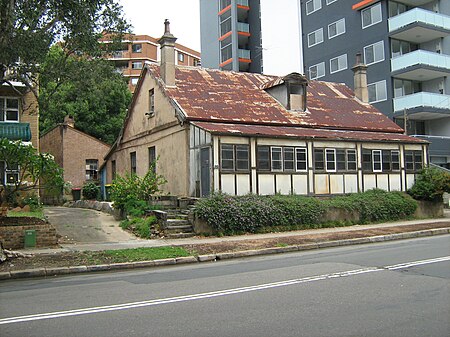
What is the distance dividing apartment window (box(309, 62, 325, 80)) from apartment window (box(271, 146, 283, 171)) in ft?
78.3

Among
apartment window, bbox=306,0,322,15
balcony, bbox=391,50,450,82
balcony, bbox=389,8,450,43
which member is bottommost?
balcony, bbox=391,50,450,82

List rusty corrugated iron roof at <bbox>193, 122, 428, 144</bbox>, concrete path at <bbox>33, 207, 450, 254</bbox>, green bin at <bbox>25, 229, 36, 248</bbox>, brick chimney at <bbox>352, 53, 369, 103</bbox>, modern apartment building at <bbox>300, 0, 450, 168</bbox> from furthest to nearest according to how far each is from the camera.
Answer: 1. modern apartment building at <bbox>300, 0, 450, 168</bbox>
2. brick chimney at <bbox>352, 53, 369, 103</bbox>
3. rusty corrugated iron roof at <bbox>193, 122, 428, 144</bbox>
4. concrete path at <bbox>33, 207, 450, 254</bbox>
5. green bin at <bbox>25, 229, 36, 248</bbox>

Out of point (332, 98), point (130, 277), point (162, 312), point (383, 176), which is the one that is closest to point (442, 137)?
point (332, 98)

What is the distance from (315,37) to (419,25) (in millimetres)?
11125

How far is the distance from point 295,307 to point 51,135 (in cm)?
3480

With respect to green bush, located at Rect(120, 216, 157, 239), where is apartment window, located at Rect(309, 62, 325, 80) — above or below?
above

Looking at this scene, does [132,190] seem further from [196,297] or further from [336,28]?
[336,28]

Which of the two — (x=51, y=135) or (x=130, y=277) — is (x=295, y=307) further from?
(x=51, y=135)

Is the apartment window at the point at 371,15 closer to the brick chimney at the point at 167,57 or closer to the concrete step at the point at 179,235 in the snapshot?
the brick chimney at the point at 167,57

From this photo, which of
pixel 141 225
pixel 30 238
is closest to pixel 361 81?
pixel 141 225

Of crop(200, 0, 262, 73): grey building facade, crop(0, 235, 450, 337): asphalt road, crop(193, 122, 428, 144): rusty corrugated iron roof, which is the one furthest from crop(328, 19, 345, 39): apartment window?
crop(0, 235, 450, 337): asphalt road

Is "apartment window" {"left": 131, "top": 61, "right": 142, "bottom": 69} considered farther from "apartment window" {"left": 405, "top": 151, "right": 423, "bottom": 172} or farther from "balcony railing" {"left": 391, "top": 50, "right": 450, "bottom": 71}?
"apartment window" {"left": 405, "top": 151, "right": 423, "bottom": 172}

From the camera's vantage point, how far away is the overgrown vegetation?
53.8 feet

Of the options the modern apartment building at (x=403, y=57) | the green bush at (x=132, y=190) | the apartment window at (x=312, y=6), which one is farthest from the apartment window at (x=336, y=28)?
the green bush at (x=132, y=190)
